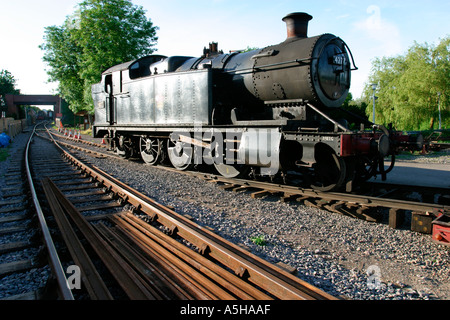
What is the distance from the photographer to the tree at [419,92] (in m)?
23.0

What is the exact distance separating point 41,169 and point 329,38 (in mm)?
8910

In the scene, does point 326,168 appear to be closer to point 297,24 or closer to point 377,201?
point 377,201

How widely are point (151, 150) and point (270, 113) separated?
15.7ft

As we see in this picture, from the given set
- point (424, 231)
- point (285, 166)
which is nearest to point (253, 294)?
point (424, 231)

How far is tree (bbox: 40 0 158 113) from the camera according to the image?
24375 mm

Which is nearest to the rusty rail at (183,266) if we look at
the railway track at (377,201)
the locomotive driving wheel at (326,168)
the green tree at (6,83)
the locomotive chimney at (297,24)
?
the railway track at (377,201)

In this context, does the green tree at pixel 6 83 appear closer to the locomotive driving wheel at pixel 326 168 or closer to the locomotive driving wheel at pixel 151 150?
the locomotive driving wheel at pixel 151 150

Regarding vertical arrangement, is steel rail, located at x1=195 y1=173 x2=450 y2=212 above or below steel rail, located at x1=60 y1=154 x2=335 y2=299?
above

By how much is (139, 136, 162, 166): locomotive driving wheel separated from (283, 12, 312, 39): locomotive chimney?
515 cm

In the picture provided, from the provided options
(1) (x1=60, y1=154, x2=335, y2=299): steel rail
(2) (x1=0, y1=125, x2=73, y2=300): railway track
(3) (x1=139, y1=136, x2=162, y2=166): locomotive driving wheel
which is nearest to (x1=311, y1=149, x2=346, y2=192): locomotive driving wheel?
(1) (x1=60, y1=154, x2=335, y2=299): steel rail

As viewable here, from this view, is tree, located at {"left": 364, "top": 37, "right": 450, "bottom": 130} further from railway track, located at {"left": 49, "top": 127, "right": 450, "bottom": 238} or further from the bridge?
the bridge

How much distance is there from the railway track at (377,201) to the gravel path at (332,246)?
0.18m

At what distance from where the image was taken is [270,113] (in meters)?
6.82

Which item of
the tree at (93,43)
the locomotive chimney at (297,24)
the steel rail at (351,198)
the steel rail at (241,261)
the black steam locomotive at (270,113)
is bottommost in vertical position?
the steel rail at (241,261)
